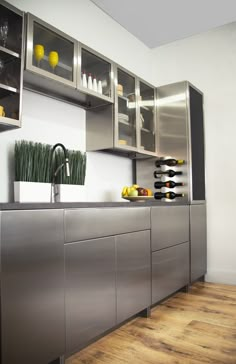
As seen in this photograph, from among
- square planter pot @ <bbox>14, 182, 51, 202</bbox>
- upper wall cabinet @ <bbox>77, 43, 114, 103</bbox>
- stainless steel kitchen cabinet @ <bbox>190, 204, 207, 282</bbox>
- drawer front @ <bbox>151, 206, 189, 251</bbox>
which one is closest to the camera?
square planter pot @ <bbox>14, 182, 51, 202</bbox>

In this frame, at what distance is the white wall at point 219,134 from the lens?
11.0 feet

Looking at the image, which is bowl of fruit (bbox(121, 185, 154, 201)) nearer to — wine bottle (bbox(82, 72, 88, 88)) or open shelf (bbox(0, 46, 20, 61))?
wine bottle (bbox(82, 72, 88, 88))

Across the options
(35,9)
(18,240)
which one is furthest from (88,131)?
Result: (18,240)

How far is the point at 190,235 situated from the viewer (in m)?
3.09

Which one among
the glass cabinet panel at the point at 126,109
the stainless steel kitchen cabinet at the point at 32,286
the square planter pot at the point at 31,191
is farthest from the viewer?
the glass cabinet panel at the point at 126,109

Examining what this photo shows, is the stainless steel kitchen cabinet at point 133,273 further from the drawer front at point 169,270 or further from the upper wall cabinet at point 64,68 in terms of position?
the upper wall cabinet at point 64,68

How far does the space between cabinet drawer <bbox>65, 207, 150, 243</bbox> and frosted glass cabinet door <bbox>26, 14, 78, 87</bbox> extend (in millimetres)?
992

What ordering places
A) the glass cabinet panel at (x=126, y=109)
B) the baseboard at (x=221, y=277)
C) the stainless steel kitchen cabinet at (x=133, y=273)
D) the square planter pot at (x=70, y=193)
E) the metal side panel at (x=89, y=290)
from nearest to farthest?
the metal side panel at (x=89, y=290) < the stainless steel kitchen cabinet at (x=133, y=273) < the square planter pot at (x=70, y=193) < the glass cabinet panel at (x=126, y=109) < the baseboard at (x=221, y=277)

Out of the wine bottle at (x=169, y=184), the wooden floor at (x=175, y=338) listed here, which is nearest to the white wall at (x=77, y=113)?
the wine bottle at (x=169, y=184)

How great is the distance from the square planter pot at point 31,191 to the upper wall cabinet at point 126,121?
832 millimetres

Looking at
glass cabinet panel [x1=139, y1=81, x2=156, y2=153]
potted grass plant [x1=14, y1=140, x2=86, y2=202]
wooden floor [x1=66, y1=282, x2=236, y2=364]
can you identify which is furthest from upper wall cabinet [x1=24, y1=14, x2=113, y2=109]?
wooden floor [x1=66, y1=282, x2=236, y2=364]

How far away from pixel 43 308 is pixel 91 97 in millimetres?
1679

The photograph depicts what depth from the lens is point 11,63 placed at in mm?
1856

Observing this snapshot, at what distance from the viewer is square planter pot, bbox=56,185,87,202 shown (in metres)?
2.16
